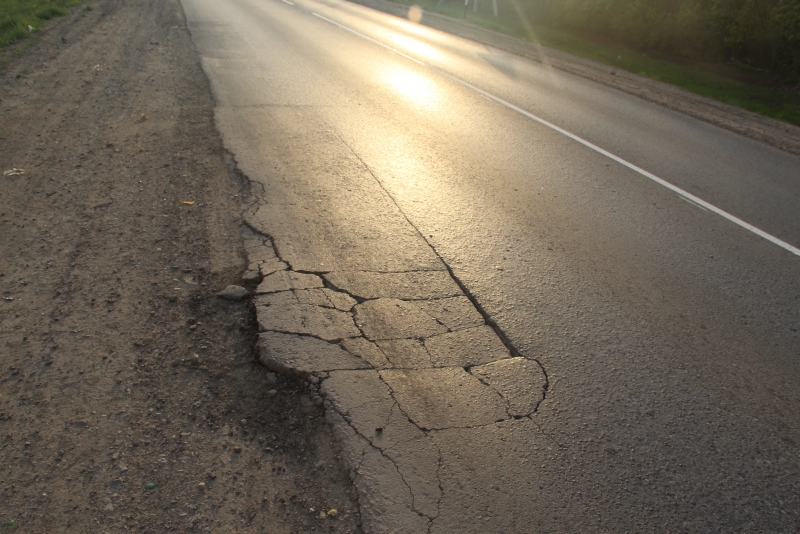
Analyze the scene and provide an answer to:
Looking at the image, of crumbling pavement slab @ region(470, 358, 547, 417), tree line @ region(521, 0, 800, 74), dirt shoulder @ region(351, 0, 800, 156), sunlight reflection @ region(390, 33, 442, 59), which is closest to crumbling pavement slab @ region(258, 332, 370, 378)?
crumbling pavement slab @ region(470, 358, 547, 417)

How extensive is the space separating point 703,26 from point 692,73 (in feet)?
9.25

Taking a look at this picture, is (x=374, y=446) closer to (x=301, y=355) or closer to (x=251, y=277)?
(x=301, y=355)

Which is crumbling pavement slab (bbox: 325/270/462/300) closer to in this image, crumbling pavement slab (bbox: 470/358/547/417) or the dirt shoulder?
crumbling pavement slab (bbox: 470/358/547/417)

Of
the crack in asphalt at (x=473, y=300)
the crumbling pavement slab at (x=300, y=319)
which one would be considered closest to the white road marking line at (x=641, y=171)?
the crack in asphalt at (x=473, y=300)

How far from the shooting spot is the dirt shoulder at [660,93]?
9633mm

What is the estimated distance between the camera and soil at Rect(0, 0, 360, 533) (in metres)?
2.47

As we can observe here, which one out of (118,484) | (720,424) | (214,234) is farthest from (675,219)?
(118,484)

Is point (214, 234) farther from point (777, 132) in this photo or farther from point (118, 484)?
point (777, 132)

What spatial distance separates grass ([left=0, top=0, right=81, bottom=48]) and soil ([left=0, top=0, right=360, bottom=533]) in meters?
7.72

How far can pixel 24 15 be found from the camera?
46.2ft

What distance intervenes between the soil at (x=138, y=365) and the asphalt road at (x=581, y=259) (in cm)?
67

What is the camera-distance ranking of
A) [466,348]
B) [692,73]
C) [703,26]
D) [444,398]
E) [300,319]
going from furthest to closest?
[703,26]
[692,73]
[300,319]
[466,348]
[444,398]

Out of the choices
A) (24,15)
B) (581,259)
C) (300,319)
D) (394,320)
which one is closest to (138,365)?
(300,319)

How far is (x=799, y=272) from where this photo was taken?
4922 millimetres
